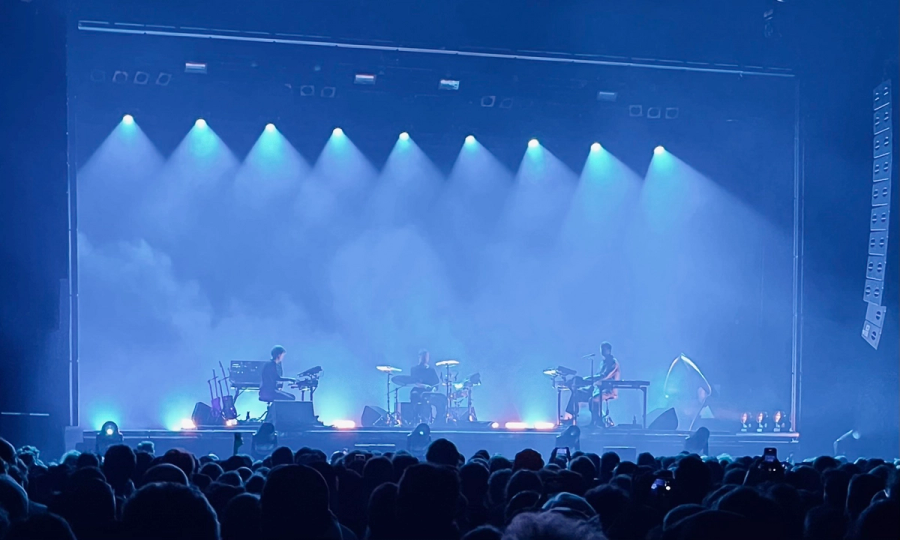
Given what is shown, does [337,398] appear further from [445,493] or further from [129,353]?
[445,493]

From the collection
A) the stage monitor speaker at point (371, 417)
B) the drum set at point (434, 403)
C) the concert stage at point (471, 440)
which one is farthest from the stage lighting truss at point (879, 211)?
the stage monitor speaker at point (371, 417)

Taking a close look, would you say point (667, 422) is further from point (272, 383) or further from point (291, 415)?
point (272, 383)

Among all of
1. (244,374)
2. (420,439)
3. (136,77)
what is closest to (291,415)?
(420,439)

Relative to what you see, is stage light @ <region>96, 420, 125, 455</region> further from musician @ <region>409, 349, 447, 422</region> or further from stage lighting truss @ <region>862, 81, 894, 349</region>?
stage lighting truss @ <region>862, 81, 894, 349</region>

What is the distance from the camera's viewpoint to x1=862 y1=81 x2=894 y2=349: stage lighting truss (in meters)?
13.6

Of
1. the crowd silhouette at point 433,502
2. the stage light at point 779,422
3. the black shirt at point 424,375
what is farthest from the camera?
the black shirt at point 424,375

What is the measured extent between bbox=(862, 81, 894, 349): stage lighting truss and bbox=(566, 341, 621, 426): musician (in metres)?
4.32

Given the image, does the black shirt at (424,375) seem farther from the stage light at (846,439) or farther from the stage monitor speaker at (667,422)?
the stage light at (846,439)

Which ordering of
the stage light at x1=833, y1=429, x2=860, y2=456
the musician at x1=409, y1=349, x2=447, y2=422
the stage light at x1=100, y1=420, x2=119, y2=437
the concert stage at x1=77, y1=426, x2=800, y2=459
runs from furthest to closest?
the musician at x1=409, y1=349, x2=447, y2=422 → the stage light at x1=833, y1=429, x2=860, y2=456 → the concert stage at x1=77, y1=426, x2=800, y2=459 → the stage light at x1=100, y1=420, x2=119, y2=437

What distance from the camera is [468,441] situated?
14148mm

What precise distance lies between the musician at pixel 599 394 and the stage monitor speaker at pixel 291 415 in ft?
16.5

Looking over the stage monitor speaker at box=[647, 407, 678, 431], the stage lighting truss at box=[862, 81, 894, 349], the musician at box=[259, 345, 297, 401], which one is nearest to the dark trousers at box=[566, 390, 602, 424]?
the stage monitor speaker at box=[647, 407, 678, 431]

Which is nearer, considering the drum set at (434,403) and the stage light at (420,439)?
the stage light at (420,439)

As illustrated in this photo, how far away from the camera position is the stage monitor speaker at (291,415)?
13.8 metres
